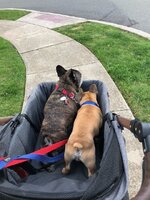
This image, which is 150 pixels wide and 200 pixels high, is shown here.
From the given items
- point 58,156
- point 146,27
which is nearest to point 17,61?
point 146,27

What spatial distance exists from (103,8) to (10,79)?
16.9 feet

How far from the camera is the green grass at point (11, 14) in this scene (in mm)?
11039

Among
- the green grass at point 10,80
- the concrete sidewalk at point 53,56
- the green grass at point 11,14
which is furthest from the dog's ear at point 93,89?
the green grass at point 11,14

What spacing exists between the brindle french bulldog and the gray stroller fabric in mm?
174

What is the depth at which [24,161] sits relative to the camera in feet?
9.45

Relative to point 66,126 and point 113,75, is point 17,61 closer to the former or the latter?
point 113,75

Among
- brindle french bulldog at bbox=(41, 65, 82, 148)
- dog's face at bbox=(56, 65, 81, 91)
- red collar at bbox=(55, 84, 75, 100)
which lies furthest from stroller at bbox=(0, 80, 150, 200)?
dog's face at bbox=(56, 65, 81, 91)

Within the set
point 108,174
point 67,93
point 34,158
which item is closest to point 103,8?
point 67,93

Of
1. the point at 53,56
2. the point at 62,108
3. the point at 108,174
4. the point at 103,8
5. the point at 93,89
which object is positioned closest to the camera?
the point at 108,174

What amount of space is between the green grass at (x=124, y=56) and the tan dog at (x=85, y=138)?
1604 mm

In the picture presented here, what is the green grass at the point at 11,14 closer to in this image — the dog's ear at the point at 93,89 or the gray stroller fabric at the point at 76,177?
the dog's ear at the point at 93,89

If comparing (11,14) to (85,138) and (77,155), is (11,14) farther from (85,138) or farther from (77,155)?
(77,155)

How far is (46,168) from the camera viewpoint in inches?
125

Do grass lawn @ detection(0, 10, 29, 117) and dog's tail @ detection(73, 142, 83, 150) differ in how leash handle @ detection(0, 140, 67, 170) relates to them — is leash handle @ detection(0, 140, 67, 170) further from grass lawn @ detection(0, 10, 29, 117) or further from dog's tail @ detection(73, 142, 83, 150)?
grass lawn @ detection(0, 10, 29, 117)
